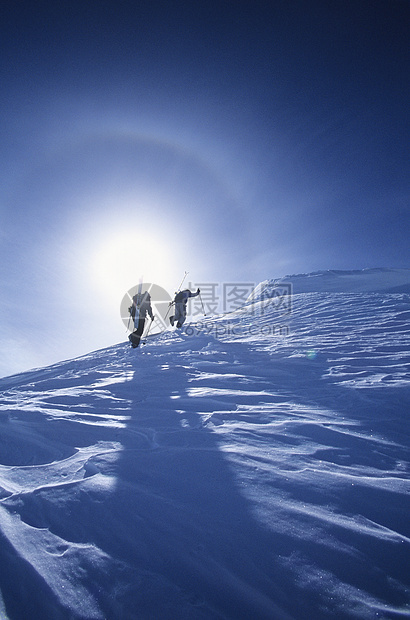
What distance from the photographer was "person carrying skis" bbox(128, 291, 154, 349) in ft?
40.0

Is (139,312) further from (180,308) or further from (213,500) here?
(213,500)

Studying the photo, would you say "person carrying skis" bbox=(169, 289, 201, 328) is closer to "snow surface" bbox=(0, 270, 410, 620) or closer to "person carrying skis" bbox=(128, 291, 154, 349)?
"person carrying skis" bbox=(128, 291, 154, 349)

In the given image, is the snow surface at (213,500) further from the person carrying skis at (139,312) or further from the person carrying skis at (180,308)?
the person carrying skis at (180,308)

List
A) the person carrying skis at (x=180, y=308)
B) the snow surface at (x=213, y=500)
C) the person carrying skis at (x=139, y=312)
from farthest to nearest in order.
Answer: the person carrying skis at (x=180, y=308) → the person carrying skis at (x=139, y=312) → the snow surface at (x=213, y=500)

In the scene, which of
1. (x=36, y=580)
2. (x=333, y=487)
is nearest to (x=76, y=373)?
(x=36, y=580)

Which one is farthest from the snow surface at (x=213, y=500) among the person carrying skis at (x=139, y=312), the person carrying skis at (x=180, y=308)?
the person carrying skis at (x=180, y=308)

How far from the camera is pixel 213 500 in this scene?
2.67 metres

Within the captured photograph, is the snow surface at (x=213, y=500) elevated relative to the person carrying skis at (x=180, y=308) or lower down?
lower down

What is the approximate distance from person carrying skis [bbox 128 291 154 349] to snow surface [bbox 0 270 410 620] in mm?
6065

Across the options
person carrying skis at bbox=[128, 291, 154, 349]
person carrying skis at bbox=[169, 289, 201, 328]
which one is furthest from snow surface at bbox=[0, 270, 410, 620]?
person carrying skis at bbox=[169, 289, 201, 328]

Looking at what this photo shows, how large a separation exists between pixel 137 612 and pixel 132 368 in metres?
6.82

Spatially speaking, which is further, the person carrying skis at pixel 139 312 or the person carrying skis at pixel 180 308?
the person carrying skis at pixel 180 308

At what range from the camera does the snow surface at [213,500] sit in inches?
73.8

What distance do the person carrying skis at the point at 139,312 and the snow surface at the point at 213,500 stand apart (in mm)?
6065
